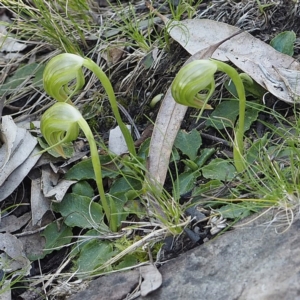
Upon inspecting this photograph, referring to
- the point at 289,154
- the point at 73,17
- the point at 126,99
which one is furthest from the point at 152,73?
the point at 289,154

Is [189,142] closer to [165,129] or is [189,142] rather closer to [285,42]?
[165,129]

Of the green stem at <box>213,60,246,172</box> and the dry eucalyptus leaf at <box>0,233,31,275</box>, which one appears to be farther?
the dry eucalyptus leaf at <box>0,233,31,275</box>

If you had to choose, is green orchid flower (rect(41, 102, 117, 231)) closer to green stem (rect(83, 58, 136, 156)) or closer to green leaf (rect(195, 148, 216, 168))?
green stem (rect(83, 58, 136, 156))

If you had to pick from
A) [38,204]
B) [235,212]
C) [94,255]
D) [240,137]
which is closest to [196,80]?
[240,137]

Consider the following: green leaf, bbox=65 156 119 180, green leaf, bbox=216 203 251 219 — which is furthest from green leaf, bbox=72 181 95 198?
green leaf, bbox=216 203 251 219

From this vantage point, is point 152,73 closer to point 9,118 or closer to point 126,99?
point 126,99

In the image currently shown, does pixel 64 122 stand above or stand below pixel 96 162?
above

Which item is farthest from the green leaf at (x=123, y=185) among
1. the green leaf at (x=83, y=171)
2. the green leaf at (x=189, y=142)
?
the green leaf at (x=189, y=142)
